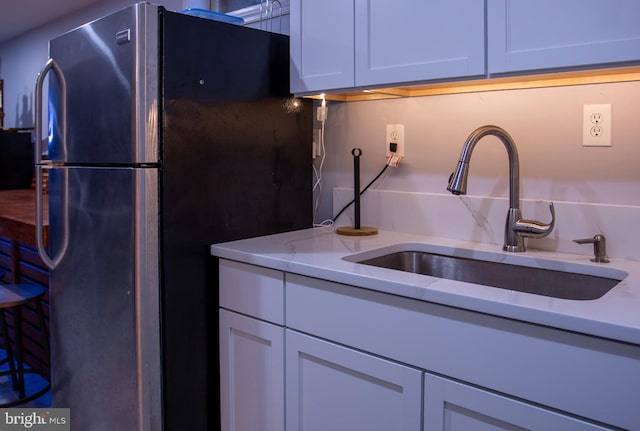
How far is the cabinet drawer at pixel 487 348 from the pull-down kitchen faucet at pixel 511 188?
0.42 metres

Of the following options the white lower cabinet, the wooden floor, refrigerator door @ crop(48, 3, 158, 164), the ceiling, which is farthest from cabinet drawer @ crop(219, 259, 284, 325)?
the ceiling

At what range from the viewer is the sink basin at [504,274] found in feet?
4.33

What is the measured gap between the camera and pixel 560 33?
1.16m

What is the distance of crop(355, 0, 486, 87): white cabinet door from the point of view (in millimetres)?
1291

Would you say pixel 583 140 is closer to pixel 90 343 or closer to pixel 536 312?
pixel 536 312

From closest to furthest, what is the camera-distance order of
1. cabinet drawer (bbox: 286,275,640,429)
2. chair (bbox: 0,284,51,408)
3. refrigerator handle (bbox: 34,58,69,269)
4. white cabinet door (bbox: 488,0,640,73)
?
cabinet drawer (bbox: 286,275,640,429), white cabinet door (bbox: 488,0,640,73), refrigerator handle (bbox: 34,58,69,269), chair (bbox: 0,284,51,408)

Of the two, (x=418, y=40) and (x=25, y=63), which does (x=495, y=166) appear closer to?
(x=418, y=40)

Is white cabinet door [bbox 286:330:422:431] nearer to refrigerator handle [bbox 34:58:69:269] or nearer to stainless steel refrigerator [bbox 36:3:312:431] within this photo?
stainless steel refrigerator [bbox 36:3:312:431]

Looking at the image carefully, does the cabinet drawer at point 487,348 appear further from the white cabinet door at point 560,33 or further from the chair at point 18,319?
the chair at point 18,319

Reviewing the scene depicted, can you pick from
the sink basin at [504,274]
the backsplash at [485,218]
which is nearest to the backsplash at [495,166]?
the backsplash at [485,218]

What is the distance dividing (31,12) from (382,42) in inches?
127

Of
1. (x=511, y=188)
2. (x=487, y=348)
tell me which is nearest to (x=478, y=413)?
(x=487, y=348)

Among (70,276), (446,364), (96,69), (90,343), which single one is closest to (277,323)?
(446,364)

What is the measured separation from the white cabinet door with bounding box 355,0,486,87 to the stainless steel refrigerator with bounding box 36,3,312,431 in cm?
39
